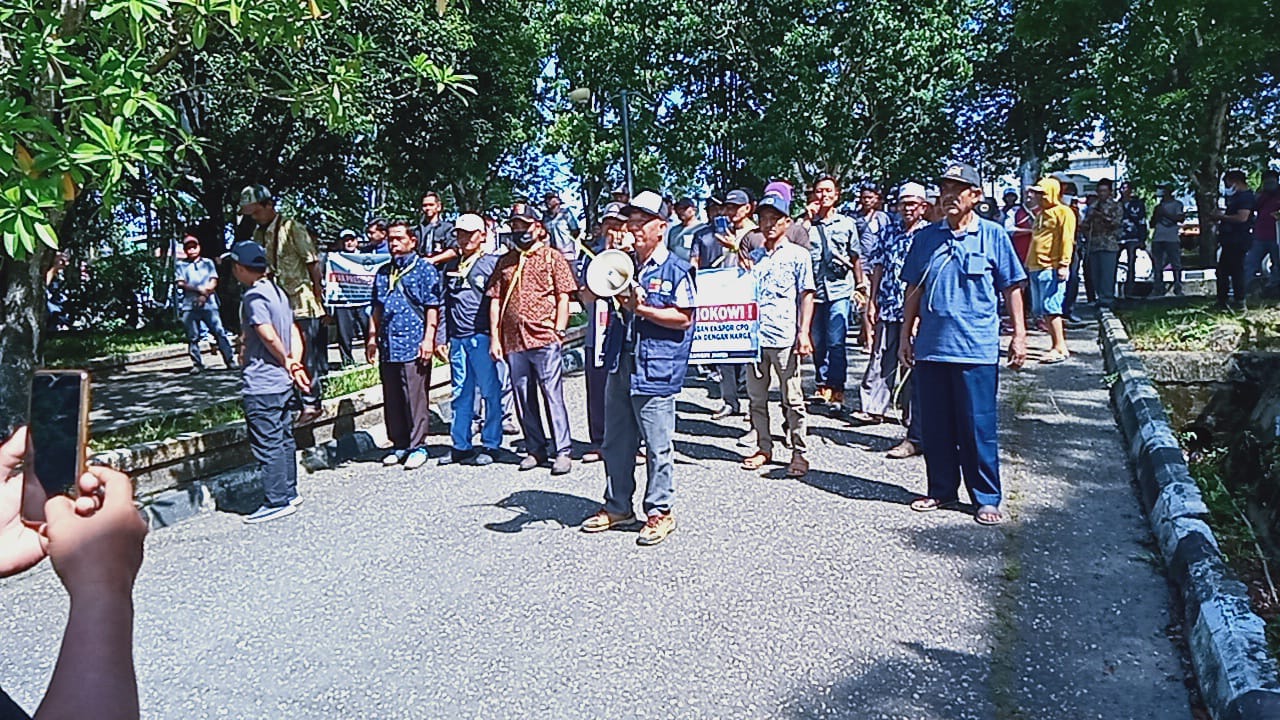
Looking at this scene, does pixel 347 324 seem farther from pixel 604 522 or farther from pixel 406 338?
pixel 604 522

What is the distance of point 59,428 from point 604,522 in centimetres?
444

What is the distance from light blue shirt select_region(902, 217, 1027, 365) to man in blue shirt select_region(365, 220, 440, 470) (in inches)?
153

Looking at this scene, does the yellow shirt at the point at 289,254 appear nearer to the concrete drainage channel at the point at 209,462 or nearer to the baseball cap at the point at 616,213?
the concrete drainage channel at the point at 209,462

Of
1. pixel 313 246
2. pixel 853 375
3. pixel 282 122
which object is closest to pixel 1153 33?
pixel 853 375

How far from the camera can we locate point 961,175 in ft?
18.3

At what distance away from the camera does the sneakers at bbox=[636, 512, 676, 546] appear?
17.9ft

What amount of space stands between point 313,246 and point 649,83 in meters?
19.7

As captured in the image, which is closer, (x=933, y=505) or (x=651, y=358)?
(x=651, y=358)

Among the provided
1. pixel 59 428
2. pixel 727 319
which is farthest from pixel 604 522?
pixel 59 428

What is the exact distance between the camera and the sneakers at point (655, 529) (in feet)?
17.9

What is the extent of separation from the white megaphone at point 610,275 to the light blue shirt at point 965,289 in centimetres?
175

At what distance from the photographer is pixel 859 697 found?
369 cm

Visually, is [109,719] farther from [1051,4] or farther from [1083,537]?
[1051,4]

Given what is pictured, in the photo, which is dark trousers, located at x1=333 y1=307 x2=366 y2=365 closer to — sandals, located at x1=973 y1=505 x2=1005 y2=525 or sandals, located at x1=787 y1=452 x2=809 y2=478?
sandals, located at x1=787 y1=452 x2=809 y2=478
